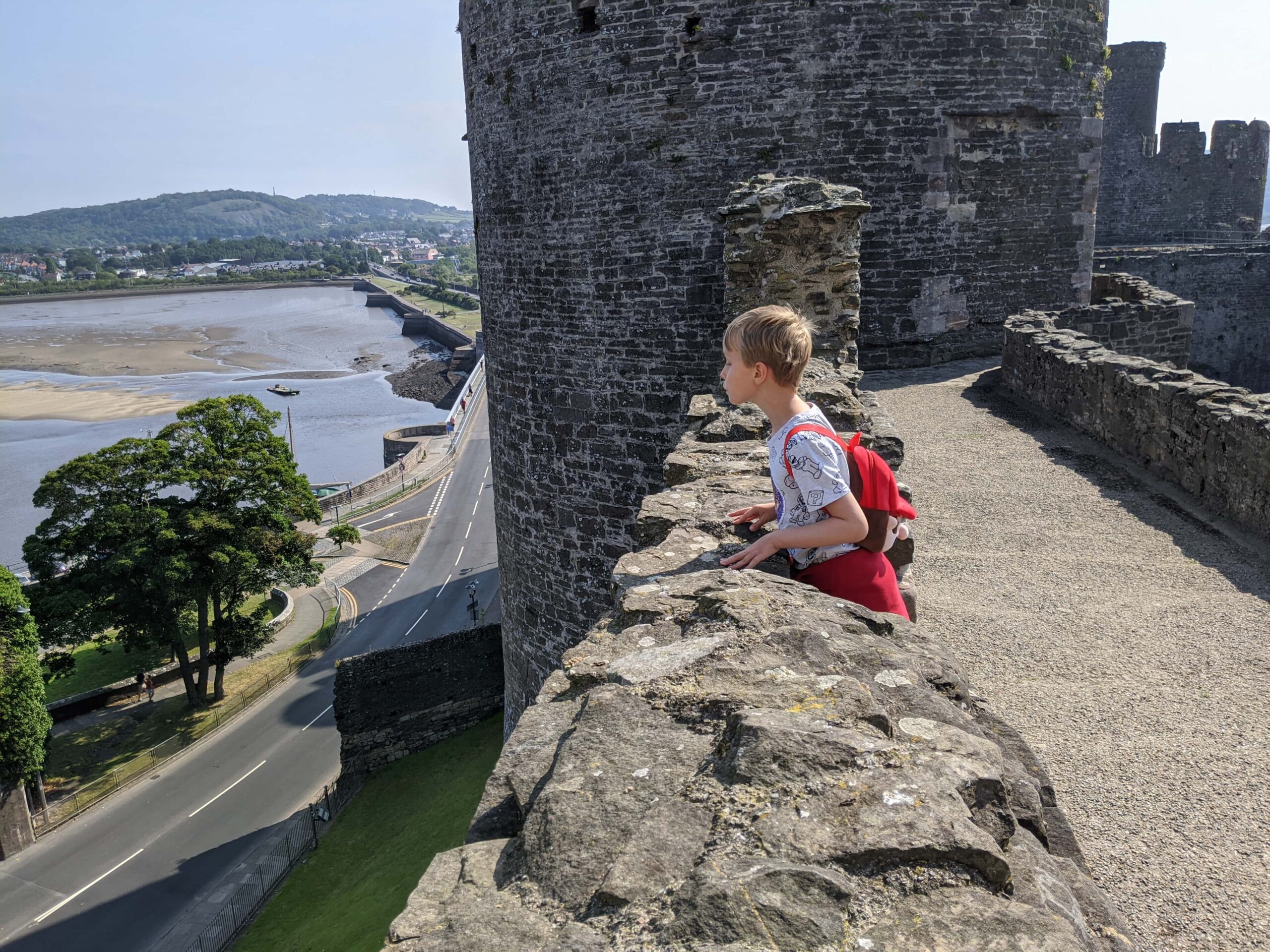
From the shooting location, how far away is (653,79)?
735 cm

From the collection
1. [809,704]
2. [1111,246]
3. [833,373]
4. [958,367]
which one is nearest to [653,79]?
[833,373]

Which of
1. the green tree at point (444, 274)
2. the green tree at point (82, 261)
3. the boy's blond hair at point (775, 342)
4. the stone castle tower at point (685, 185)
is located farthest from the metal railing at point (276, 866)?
the green tree at point (82, 261)

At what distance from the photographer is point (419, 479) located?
3884cm

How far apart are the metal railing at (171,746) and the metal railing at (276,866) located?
15.8 ft

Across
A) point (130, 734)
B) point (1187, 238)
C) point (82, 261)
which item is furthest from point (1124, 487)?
point (82, 261)

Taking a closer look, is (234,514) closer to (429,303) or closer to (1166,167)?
(1166,167)

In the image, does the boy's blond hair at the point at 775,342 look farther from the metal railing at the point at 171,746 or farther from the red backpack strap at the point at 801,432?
the metal railing at the point at 171,746

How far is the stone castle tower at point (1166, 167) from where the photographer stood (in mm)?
22688

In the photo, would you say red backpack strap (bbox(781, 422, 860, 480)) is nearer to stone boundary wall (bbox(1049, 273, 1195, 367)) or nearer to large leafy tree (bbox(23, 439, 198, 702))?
stone boundary wall (bbox(1049, 273, 1195, 367))

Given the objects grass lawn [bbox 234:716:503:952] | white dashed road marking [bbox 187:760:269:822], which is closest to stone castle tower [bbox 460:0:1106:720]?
grass lawn [bbox 234:716:503:952]

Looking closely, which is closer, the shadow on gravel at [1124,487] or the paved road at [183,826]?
the shadow on gravel at [1124,487]

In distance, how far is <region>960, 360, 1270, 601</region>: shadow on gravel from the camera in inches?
209

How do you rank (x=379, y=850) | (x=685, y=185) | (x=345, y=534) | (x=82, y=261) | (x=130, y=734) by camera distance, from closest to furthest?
(x=685, y=185) < (x=379, y=850) < (x=130, y=734) < (x=345, y=534) < (x=82, y=261)

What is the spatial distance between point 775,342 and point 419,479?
3706 cm
